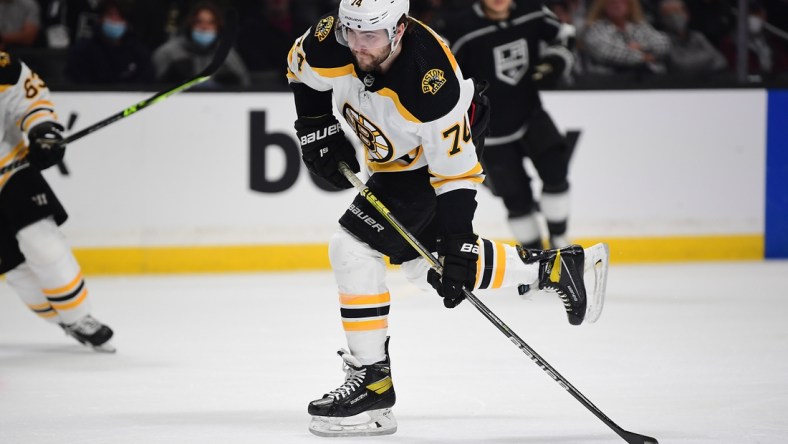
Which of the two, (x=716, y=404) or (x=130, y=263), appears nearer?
(x=716, y=404)

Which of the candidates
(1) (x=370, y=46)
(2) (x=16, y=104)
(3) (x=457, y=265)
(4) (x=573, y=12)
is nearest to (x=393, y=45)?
(1) (x=370, y=46)

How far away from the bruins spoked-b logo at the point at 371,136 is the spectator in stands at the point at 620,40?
3712 millimetres

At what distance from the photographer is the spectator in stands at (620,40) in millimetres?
6633

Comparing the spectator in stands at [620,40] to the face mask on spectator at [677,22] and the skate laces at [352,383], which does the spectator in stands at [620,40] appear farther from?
the skate laces at [352,383]

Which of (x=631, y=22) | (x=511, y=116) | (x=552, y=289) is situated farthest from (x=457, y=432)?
(x=631, y=22)

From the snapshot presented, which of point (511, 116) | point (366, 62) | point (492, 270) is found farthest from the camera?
point (511, 116)

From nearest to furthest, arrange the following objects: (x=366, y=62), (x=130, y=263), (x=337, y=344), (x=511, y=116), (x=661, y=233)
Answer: (x=366, y=62) < (x=337, y=344) < (x=511, y=116) < (x=130, y=263) < (x=661, y=233)

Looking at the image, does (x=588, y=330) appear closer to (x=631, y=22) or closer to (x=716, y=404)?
(x=716, y=404)

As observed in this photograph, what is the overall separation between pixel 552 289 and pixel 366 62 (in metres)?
0.86

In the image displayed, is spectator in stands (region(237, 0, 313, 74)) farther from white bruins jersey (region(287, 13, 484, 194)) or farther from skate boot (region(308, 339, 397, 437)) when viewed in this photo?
skate boot (region(308, 339, 397, 437))

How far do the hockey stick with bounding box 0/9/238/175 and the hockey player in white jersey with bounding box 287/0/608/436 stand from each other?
40.1 inches

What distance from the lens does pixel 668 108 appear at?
21.2 feet

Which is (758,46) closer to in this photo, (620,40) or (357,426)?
(620,40)

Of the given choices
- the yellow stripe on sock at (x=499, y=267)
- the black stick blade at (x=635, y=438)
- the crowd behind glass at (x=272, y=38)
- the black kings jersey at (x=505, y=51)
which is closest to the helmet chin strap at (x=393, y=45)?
the yellow stripe on sock at (x=499, y=267)
